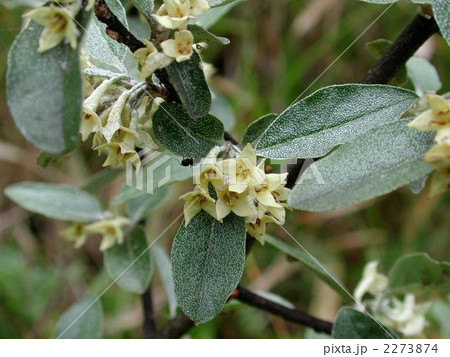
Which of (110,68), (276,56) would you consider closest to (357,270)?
(276,56)

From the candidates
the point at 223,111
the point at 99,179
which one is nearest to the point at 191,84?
the point at 223,111

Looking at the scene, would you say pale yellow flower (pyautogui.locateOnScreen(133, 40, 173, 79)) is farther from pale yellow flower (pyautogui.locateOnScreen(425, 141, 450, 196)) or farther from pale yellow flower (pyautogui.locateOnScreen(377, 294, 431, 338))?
pale yellow flower (pyautogui.locateOnScreen(377, 294, 431, 338))

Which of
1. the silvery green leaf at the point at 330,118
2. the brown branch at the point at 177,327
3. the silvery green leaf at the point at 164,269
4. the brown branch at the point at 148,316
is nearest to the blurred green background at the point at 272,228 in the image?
the silvery green leaf at the point at 164,269

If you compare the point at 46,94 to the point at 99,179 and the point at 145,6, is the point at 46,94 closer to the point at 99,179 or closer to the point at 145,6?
the point at 145,6

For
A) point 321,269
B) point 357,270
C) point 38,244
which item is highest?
point 321,269

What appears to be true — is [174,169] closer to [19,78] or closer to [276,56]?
[19,78]
